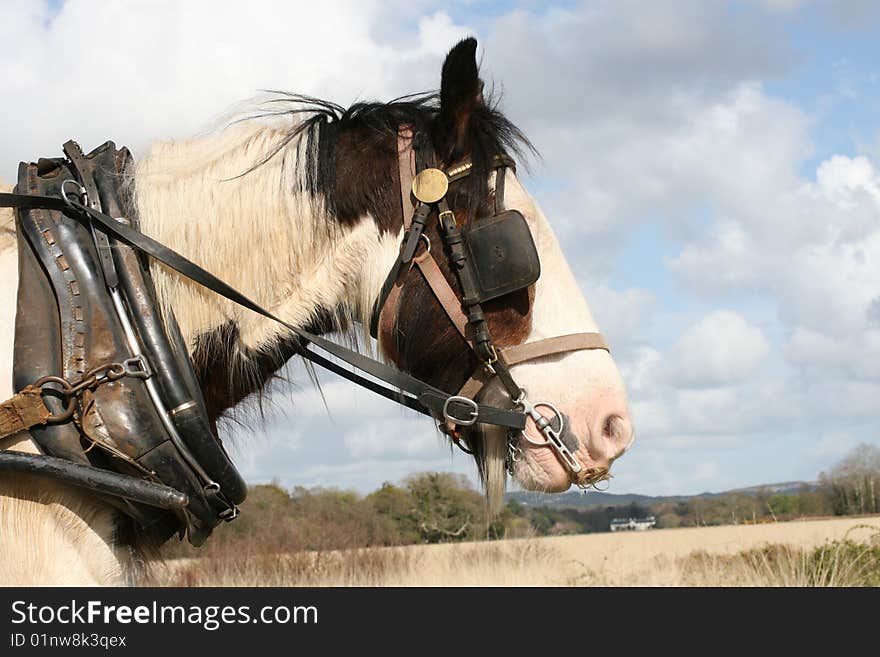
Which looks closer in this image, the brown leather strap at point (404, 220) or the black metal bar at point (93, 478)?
the black metal bar at point (93, 478)

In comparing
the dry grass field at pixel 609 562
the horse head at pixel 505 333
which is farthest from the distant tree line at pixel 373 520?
the horse head at pixel 505 333

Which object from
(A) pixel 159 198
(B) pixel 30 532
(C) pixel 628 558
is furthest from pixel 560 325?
(C) pixel 628 558

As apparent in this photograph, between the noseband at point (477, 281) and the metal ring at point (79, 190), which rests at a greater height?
the metal ring at point (79, 190)

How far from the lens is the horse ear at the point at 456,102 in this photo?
353 centimetres

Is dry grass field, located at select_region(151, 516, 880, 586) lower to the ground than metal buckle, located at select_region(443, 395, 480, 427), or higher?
lower

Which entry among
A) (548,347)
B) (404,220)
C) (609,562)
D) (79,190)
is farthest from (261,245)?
(609,562)

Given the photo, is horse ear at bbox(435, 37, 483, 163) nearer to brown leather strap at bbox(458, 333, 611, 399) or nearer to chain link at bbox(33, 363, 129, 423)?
brown leather strap at bbox(458, 333, 611, 399)

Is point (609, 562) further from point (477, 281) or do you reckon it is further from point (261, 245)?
point (261, 245)

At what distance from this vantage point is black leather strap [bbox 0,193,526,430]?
3.23 meters

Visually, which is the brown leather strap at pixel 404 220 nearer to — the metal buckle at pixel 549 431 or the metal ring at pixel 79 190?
the metal buckle at pixel 549 431

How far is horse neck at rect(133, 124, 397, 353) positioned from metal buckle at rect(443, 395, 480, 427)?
1.72ft

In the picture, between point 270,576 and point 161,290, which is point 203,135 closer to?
point 161,290

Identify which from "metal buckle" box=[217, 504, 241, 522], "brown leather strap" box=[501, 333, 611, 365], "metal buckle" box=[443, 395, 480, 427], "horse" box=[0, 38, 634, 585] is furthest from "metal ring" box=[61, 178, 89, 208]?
"brown leather strap" box=[501, 333, 611, 365]

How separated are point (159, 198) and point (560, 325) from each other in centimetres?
174
